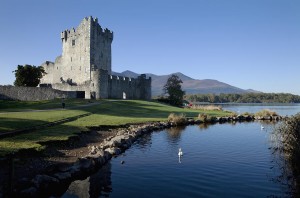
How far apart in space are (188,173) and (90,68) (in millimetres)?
59939

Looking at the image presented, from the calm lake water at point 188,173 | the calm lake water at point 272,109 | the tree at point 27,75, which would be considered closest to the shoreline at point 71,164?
the calm lake water at point 188,173

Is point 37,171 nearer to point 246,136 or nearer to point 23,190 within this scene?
point 23,190

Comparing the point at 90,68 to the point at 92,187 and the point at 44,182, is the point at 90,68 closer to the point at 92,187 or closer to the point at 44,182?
the point at 92,187

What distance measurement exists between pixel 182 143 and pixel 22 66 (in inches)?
1995

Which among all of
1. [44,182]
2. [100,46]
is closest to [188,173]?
[44,182]

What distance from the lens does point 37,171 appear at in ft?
49.0

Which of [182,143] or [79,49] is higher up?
[79,49]

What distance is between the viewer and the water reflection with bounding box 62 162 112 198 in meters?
13.5

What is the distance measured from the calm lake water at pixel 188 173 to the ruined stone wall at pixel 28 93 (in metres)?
39.8

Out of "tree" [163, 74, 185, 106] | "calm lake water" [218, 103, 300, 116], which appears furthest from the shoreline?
"tree" [163, 74, 185, 106]

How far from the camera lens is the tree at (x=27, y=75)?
221ft

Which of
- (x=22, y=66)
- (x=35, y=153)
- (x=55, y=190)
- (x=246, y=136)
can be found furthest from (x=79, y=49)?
(x=55, y=190)

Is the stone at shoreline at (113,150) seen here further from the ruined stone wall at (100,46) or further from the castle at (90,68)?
the ruined stone wall at (100,46)

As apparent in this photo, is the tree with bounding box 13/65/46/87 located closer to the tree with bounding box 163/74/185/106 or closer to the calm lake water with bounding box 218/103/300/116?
the tree with bounding box 163/74/185/106
